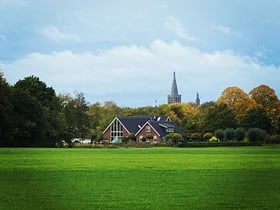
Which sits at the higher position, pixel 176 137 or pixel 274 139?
pixel 176 137

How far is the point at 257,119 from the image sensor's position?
4684 mm

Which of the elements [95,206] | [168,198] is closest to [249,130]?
[95,206]

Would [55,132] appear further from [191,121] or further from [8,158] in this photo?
[8,158]

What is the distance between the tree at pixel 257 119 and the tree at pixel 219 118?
164mm

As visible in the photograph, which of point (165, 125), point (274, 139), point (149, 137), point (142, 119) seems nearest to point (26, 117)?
point (274, 139)

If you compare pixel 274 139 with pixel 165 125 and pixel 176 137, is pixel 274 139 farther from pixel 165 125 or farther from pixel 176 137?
pixel 165 125

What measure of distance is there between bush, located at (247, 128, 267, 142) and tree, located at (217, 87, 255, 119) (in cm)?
23

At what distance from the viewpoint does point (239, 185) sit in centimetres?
387

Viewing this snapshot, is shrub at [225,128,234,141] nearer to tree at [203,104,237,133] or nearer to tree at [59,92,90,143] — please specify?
tree at [203,104,237,133]

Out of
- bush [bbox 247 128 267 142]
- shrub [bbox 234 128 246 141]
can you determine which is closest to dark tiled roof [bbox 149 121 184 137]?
shrub [bbox 234 128 246 141]

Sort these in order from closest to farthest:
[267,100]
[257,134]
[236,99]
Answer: [267,100], [236,99], [257,134]

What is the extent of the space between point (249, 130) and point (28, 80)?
191cm

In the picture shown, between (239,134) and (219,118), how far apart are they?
1.05ft

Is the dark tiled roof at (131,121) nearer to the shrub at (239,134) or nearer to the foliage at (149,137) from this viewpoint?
the shrub at (239,134)
